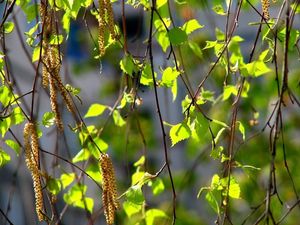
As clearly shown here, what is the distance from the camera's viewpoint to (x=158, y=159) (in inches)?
192

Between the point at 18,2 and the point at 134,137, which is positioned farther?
the point at 134,137

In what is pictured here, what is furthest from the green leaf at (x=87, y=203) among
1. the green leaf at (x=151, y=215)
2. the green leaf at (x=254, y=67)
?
the green leaf at (x=254, y=67)

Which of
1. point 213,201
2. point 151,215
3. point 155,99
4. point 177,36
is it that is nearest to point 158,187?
point 151,215

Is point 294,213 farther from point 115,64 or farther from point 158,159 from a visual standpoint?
point 158,159

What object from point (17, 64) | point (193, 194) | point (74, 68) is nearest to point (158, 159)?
point (193, 194)

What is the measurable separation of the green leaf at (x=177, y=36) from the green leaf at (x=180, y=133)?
0.13 m

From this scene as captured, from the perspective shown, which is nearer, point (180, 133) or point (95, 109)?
point (180, 133)

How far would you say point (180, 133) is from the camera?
1.30 m

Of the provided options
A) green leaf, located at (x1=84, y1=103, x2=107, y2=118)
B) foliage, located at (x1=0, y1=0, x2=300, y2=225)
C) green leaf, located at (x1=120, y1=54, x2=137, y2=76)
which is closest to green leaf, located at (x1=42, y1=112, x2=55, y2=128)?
foliage, located at (x1=0, y1=0, x2=300, y2=225)

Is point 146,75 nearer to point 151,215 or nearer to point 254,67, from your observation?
point 254,67

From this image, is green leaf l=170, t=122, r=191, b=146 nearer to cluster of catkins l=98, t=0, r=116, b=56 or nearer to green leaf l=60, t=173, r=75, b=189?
cluster of catkins l=98, t=0, r=116, b=56

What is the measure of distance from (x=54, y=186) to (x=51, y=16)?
308 mm

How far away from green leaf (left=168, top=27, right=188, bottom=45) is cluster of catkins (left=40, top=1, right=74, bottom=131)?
169mm

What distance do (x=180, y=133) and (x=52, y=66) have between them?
8.5 inches
